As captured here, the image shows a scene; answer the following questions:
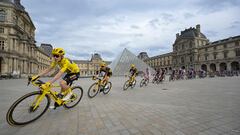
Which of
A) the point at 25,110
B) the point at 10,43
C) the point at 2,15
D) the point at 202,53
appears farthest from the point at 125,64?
the point at 202,53

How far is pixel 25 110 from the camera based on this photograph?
117 inches

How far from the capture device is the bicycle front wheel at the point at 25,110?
2.74m

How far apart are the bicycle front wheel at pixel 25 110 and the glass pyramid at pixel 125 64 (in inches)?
1162

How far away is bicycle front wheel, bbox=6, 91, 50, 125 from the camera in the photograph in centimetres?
274

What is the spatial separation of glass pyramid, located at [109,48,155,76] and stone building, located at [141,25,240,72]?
34.7 meters

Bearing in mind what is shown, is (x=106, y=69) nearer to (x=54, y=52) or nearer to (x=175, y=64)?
(x=54, y=52)

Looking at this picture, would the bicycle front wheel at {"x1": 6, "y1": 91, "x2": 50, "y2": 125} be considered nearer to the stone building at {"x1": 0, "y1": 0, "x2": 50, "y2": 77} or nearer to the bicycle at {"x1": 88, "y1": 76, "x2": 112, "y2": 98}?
the bicycle at {"x1": 88, "y1": 76, "x2": 112, "y2": 98}

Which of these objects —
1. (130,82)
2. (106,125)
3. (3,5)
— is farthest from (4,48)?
(106,125)

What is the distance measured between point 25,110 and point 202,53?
226ft

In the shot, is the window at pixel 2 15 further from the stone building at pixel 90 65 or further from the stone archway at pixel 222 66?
the stone archway at pixel 222 66

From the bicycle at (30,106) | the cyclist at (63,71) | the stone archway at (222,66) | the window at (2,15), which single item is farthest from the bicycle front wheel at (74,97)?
the stone archway at (222,66)

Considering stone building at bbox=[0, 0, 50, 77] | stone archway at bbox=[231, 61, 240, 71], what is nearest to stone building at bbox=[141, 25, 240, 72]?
stone archway at bbox=[231, 61, 240, 71]

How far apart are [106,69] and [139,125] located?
13.7 ft

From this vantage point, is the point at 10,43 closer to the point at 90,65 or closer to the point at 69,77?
the point at 69,77
